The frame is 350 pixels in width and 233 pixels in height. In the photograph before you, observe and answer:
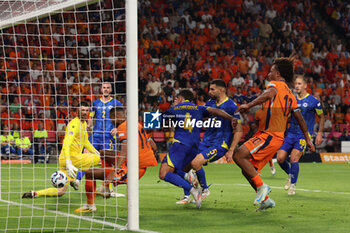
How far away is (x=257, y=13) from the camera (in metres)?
27.9

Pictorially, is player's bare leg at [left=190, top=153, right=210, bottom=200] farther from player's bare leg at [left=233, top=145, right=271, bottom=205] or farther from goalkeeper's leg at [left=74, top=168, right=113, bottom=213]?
goalkeeper's leg at [left=74, top=168, right=113, bottom=213]

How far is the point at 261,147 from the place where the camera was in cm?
817

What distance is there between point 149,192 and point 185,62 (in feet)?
44.9

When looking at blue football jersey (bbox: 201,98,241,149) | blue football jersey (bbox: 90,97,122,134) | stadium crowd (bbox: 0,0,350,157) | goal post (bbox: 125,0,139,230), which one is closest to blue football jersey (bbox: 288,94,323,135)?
blue football jersey (bbox: 201,98,241,149)

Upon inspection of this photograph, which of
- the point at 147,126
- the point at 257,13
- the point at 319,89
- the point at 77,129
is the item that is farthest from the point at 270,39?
the point at 77,129

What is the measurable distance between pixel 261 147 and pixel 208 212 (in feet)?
3.64

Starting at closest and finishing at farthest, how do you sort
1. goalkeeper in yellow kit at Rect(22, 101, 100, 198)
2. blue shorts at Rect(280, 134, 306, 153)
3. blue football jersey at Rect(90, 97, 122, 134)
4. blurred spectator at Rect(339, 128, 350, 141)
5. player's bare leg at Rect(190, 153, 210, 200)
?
player's bare leg at Rect(190, 153, 210, 200) → goalkeeper in yellow kit at Rect(22, 101, 100, 198) → blue shorts at Rect(280, 134, 306, 153) → blue football jersey at Rect(90, 97, 122, 134) → blurred spectator at Rect(339, 128, 350, 141)

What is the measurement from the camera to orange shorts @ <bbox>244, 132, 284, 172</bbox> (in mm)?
8148

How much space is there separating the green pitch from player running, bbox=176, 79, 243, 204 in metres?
0.48

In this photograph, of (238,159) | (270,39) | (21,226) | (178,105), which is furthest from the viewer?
(270,39)

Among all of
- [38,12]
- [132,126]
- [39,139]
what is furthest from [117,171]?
[39,139]

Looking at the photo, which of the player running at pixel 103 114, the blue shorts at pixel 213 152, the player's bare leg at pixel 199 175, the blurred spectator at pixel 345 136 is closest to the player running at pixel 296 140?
the player's bare leg at pixel 199 175

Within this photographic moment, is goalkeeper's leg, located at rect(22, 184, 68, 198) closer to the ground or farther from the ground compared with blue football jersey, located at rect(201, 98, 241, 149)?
closer to the ground

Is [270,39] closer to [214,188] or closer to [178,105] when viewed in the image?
[214,188]
